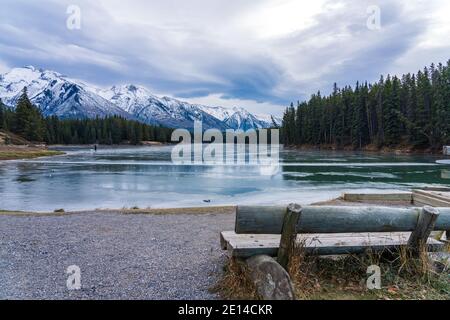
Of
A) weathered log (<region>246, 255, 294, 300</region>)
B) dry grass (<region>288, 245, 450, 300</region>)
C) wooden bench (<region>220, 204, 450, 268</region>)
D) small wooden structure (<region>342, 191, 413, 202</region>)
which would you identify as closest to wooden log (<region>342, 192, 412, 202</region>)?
small wooden structure (<region>342, 191, 413, 202</region>)

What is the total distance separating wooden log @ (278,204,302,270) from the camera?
4375 millimetres

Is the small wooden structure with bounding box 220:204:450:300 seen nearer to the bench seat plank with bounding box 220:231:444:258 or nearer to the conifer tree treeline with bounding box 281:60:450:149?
the bench seat plank with bounding box 220:231:444:258

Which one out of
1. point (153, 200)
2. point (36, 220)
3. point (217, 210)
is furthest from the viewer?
point (153, 200)

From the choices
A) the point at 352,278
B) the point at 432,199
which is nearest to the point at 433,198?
the point at 432,199

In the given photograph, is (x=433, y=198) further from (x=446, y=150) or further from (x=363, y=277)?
(x=446, y=150)

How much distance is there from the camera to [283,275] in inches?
157

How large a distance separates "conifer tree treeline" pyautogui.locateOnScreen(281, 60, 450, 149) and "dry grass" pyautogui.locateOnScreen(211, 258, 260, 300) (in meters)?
68.3

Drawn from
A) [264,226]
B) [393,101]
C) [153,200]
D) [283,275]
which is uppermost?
[393,101]

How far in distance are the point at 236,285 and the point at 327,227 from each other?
1443mm

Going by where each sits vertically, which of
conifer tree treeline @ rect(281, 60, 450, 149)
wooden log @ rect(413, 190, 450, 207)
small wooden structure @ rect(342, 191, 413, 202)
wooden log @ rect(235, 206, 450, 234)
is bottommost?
small wooden structure @ rect(342, 191, 413, 202)
